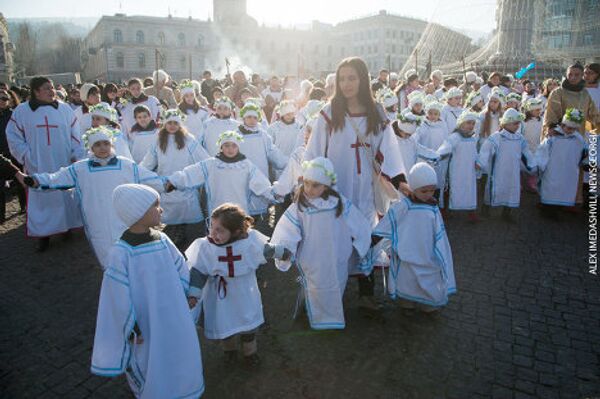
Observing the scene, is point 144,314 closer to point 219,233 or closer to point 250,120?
point 219,233

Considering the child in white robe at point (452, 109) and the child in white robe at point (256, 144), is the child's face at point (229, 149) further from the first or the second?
the child in white robe at point (452, 109)

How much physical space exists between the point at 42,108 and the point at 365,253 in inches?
225

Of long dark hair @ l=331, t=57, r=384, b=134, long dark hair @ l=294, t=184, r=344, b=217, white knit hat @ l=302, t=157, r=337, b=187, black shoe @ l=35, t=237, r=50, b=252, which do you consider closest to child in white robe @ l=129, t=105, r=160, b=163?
black shoe @ l=35, t=237, r=50, b=252

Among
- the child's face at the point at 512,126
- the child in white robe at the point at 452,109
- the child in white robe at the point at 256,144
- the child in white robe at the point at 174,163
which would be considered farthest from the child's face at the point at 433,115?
the child in white robe at the point at 174,163

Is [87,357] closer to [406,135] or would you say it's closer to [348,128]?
[348,128]

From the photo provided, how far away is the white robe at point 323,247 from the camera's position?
159 inches

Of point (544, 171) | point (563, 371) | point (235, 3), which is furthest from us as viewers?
point (235, 3)

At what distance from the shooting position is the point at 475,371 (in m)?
3.68

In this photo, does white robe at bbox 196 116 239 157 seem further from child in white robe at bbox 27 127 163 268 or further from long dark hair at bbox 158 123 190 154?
child in white robe at bbox 27 127 163 268

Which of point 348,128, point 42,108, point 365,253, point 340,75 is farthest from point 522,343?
point 42,108

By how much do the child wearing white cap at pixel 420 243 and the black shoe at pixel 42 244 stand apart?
5270 mm

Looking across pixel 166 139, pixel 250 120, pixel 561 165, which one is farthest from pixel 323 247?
pixel 561 165

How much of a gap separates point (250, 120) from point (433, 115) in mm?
3440

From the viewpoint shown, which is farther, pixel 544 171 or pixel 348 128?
pixel 544 171
